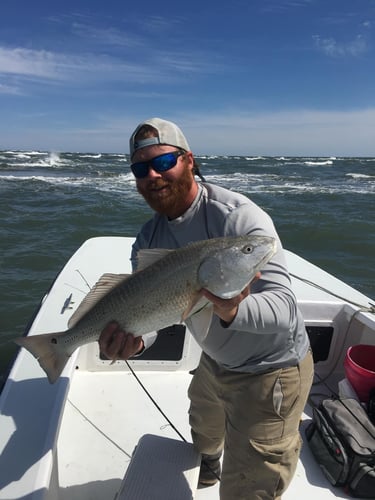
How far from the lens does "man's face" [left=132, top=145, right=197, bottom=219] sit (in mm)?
2312

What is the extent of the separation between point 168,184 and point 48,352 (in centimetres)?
120

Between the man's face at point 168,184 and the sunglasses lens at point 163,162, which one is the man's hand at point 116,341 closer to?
the man's face at point 168,184

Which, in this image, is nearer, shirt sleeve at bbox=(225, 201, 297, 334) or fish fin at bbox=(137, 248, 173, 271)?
shirt sleeve at bbox=(225, 201, 297, 334)

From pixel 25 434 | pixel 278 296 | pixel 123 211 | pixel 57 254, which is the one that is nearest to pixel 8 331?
pixel 57 254

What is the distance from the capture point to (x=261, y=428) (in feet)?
7.32

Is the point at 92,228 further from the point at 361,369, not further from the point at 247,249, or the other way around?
the point at 247,249

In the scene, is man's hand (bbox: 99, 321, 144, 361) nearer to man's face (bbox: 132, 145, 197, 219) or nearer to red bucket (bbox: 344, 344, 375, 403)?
man's face (bbox: 132, 145, 197, 219)

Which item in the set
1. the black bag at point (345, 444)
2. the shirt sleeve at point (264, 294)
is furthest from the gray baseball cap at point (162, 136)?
the black bag at point (345, 444)

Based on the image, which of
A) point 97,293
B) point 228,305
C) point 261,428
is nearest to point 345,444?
Answer: point 261,428

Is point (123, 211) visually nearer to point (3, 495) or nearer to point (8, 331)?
point (8, 331)

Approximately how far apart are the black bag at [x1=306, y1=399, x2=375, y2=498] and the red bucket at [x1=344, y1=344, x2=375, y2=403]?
0.23 m

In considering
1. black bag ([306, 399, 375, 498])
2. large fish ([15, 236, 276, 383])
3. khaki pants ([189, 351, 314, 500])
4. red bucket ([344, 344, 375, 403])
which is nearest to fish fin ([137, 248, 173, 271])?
A: large fish ([15, 236, 276, 383])

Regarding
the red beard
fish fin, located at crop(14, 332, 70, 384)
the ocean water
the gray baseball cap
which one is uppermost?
the gray baseball cap

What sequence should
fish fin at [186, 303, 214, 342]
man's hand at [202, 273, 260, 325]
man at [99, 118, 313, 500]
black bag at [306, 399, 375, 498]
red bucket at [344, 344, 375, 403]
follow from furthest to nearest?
red bucket at [344, 344, 375, 403] → black bag at [306, 399, 375, 498] → man at [99, 118, 313, 500] → fish fin at [186, 303, 214, 342] → man's hand at [202, 273, 260, 325]
